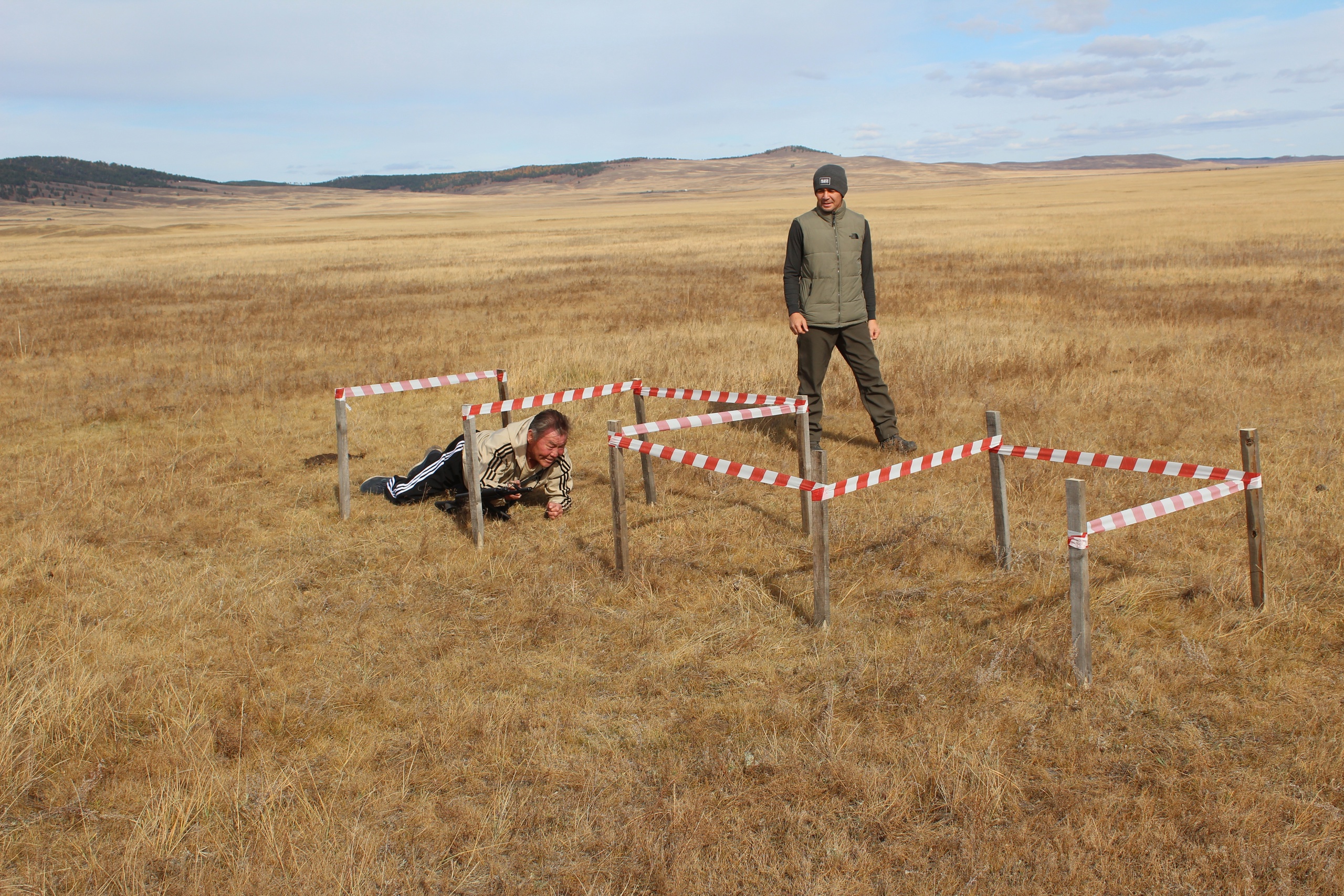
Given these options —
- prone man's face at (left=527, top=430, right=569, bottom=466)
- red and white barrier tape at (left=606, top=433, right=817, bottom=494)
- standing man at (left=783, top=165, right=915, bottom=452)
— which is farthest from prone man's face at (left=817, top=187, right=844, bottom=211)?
red and white barrier tape at (left=606, top=433, right=817, bottom=494)

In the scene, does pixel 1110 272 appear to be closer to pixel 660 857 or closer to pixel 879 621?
pixel 879 621

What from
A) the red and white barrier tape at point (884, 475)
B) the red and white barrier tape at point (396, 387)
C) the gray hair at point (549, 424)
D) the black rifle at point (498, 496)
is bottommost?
Answer: the black rifle at point (498, 496)

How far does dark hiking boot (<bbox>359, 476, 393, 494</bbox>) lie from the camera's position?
7.92 m

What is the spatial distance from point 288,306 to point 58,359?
22.5 feet

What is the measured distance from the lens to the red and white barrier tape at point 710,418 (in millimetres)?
5832

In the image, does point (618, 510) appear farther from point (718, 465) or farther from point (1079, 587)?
point (1079, 587)

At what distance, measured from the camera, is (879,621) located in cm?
509

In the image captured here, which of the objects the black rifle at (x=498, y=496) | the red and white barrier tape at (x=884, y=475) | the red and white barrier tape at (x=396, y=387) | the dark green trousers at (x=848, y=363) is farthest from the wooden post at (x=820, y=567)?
the red and white barrier tape at (x=396, y=387)

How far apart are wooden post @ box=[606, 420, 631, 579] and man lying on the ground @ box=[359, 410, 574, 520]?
3.57 feet

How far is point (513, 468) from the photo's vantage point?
278 inches

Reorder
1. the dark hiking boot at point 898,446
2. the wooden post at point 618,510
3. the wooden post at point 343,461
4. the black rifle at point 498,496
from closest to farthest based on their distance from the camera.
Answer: the wooden post at point 618,510 < the black rifle at point 498,496 < the wooden post at point 343,461 < the dark hiking boot at point 898,446

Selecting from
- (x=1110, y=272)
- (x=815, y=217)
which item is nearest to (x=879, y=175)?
(x=1110, y=272)

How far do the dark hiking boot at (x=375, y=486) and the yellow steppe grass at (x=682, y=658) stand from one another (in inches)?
16.5

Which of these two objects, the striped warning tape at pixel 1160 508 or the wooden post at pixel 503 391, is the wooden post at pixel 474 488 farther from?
the striped warning tape at pixel 1160 508
